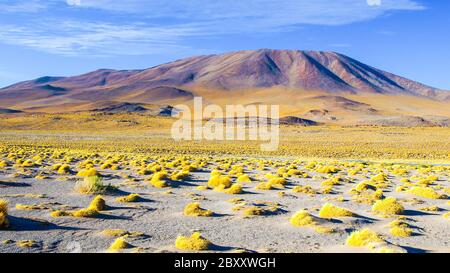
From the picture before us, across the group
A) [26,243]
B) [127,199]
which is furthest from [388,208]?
[26,243]

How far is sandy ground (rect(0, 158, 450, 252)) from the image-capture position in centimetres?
1073

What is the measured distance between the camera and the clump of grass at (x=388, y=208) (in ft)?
49.5

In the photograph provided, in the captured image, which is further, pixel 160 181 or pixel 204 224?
pixel 160 181

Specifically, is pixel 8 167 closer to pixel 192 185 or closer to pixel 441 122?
pixel 192 185

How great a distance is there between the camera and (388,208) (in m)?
15.2

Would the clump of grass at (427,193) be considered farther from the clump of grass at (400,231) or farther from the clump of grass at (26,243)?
the clump of grass at (26,243)

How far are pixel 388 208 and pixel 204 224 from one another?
6.19 meters

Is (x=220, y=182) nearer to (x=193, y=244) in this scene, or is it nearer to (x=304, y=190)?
(x=304, y=190)

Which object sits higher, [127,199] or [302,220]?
[302,220]

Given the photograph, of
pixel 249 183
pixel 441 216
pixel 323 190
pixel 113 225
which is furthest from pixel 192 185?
pixel 441 216

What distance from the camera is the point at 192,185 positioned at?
2253 cm

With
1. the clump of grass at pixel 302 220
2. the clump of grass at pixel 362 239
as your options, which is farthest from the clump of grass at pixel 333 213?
the clump of grass at pixel 362 239

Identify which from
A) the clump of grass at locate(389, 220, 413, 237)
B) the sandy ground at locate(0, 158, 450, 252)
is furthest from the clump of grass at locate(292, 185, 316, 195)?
the clump of grass at locate(389, 220, 413, 237)
